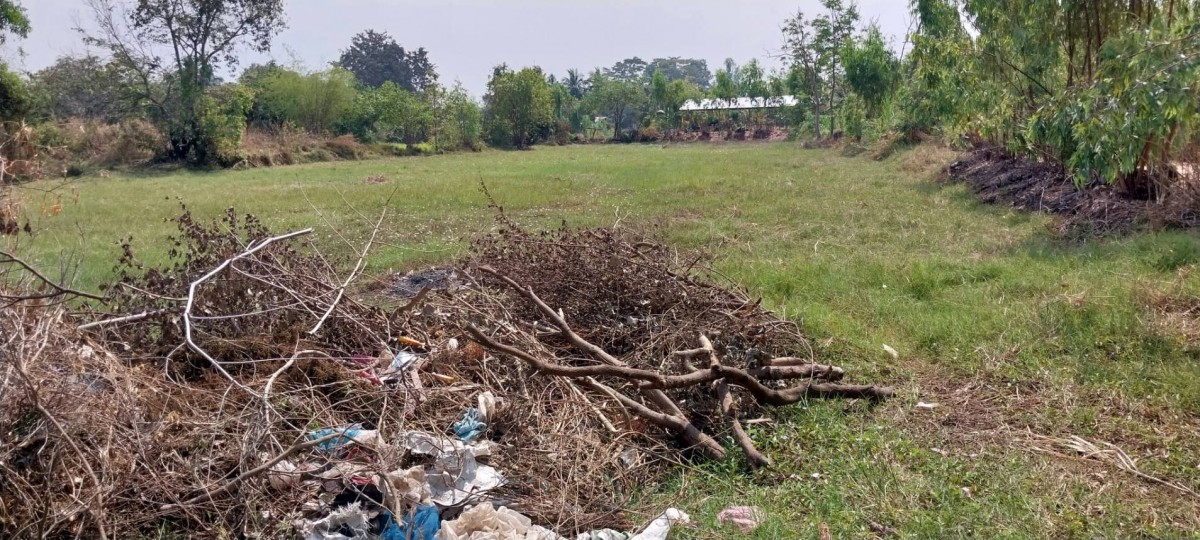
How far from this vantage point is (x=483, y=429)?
12.0 ft

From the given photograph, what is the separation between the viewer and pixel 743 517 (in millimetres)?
3238

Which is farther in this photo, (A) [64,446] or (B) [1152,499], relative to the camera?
(B) [1152,499]

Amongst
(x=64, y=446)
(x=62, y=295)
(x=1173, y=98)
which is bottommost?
(x=64, y=446)

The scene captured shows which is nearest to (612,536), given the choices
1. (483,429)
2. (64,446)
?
(483,429)

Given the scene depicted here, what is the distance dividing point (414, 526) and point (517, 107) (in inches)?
1675

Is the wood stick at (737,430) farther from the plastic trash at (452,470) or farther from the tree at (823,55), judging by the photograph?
the tree at (823,55)

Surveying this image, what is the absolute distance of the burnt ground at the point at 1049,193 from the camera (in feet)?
29.9

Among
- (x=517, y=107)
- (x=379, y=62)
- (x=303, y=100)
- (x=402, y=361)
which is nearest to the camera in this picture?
(x=402, y=361)

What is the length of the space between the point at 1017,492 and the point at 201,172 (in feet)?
87.8

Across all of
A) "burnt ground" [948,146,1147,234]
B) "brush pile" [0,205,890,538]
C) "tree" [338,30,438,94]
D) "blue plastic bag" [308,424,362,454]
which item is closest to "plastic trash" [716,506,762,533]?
"brush pile" [0,205,890,538]

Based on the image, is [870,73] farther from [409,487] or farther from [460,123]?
[409,487]

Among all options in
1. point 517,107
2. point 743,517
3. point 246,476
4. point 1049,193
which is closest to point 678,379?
point 743,517

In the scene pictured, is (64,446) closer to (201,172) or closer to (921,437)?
(921,437)

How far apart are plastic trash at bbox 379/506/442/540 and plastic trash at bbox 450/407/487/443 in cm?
56
